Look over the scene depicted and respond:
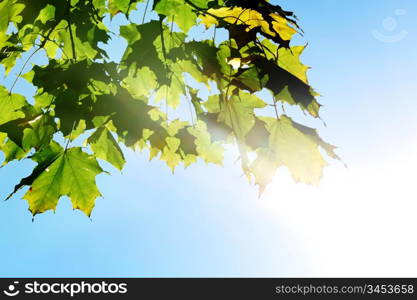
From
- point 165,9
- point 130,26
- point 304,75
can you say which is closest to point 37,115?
point 130,26

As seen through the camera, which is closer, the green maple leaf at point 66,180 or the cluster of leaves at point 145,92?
the cluster of leaves at point 145,92

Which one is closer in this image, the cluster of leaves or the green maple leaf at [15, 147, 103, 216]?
the cluster of leaves

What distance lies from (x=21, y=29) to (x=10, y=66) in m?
0.56

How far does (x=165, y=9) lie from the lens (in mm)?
2361

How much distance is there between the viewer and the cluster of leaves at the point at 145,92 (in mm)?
2189

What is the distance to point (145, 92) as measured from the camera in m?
2.71

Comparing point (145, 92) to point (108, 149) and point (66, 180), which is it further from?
point (66, 180)

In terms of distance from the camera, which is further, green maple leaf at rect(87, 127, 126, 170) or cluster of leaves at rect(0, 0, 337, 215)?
green maple leaf at rect(87, 127, 126, 170)

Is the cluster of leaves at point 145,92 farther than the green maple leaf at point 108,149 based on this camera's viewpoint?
No

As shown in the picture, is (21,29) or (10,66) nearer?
(21,29)

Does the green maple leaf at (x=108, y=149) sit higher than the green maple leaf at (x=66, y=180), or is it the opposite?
the green maple leaf at (x=108, y=149)

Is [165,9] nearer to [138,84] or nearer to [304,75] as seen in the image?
[138,84]

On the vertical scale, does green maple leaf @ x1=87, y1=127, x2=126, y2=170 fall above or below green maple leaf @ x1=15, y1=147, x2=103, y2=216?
above

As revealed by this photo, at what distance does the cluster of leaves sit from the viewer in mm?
2189
